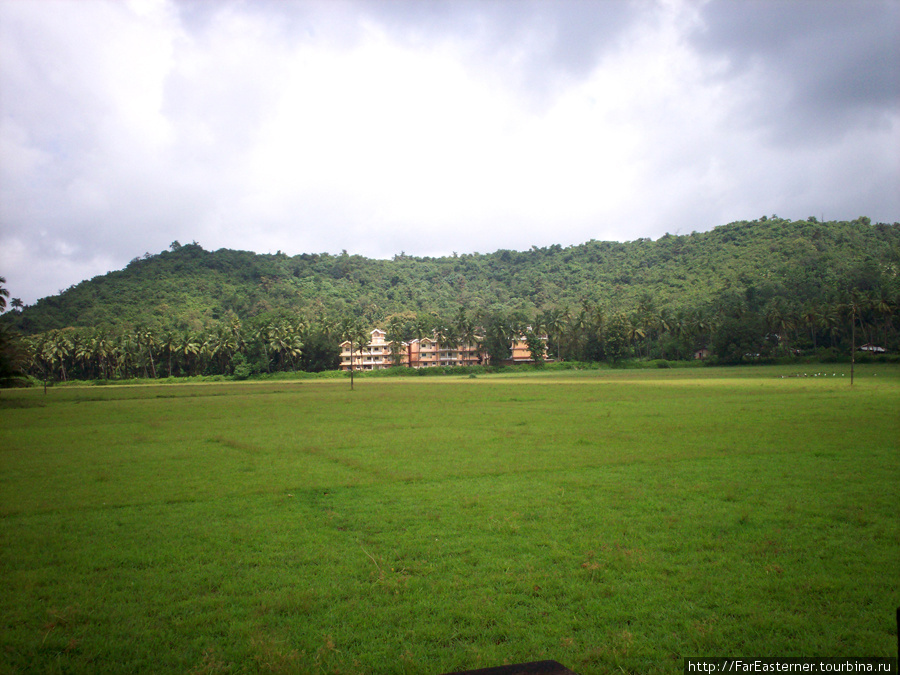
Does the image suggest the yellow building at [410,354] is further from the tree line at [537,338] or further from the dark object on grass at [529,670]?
the dark object on grass at [529,670]

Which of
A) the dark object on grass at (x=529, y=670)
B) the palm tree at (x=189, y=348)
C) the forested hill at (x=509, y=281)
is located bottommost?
the dark object on grass at (x=529, y=670)

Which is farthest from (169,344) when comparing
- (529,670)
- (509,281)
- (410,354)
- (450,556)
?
(509,281)

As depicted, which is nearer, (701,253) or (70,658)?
(70,658)

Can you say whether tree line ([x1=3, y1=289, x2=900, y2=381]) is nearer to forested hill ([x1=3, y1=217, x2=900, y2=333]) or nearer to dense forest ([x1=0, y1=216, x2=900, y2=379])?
dense forest ([x1=0, y1=216, x2=900, y2=379])

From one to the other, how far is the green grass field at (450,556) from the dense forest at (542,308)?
161 feet

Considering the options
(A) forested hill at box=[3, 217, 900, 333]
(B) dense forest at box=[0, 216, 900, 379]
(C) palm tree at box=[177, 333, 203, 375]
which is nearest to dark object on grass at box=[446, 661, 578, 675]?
(B) dense forest at box=[0, 216, 900, 379]

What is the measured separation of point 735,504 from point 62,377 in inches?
4727

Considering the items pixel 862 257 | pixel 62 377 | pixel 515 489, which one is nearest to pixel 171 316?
pixel 62 377

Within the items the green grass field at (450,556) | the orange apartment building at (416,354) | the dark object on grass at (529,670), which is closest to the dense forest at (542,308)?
the orange apartment building at (416,354)

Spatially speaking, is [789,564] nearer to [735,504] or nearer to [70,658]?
[735,504]

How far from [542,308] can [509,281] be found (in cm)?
3937

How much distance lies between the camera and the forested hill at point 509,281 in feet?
356

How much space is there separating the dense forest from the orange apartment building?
3.64 meters

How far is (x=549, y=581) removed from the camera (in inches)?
270
